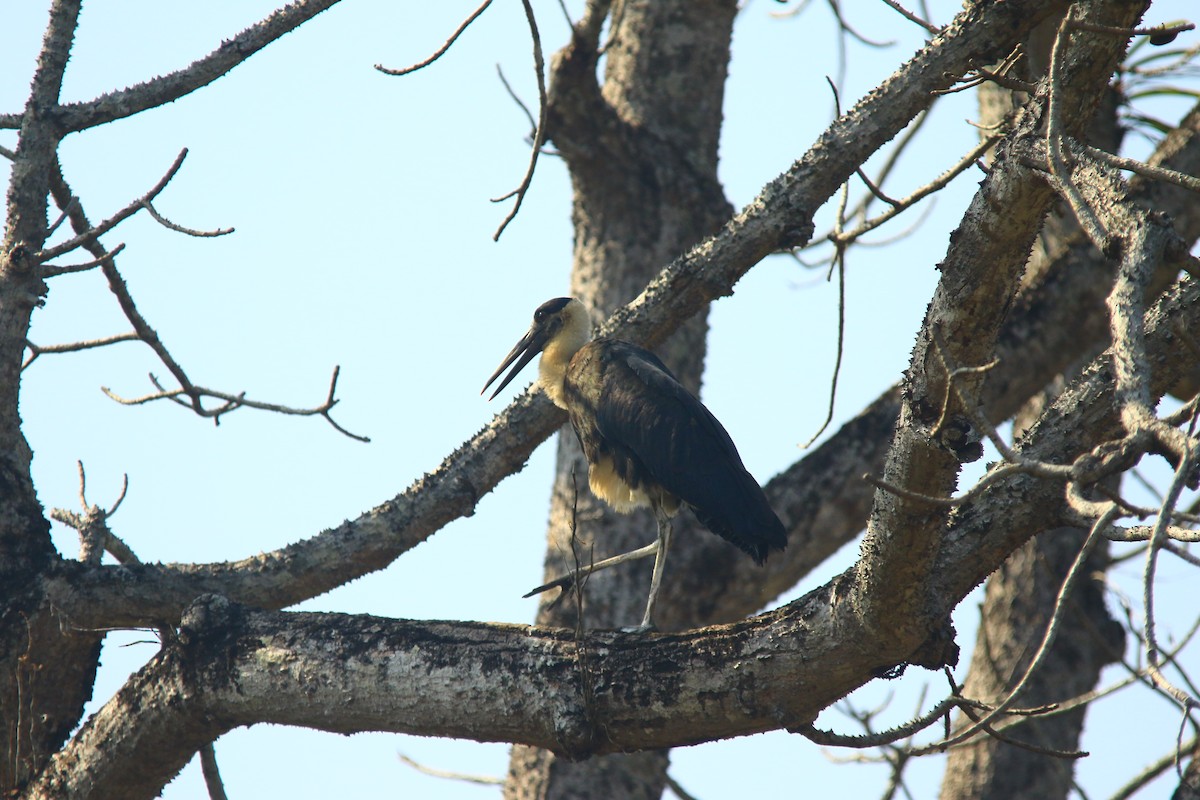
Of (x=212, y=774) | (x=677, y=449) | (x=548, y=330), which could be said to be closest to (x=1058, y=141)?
(x=677, y=449)

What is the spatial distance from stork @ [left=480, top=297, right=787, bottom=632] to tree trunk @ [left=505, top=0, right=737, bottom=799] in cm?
85

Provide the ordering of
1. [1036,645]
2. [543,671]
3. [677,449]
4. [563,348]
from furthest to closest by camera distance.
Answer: [1036,645] < [563,348] < [677,449] < [543,671]

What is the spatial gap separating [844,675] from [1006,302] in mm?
1199

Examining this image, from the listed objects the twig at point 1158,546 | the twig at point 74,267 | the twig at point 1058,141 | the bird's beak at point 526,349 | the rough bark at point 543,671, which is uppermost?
the bird's beak at point 526,349

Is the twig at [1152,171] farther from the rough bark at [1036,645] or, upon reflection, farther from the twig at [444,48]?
the rough bark at [1036,645]

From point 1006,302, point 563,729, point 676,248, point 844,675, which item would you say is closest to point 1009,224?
point 1006,302

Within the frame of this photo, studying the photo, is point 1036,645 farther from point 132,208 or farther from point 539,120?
point 132,208

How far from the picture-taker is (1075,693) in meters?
8.20

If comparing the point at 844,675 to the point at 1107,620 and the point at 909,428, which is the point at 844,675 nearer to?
the point at 909,428

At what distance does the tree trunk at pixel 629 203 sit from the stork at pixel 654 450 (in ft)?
2.77

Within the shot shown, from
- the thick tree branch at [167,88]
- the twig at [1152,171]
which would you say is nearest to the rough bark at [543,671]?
the twig at [1152,171]

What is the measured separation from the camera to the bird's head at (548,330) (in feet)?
22.6

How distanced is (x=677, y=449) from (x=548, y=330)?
1714mm

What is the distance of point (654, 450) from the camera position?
18.4ft
